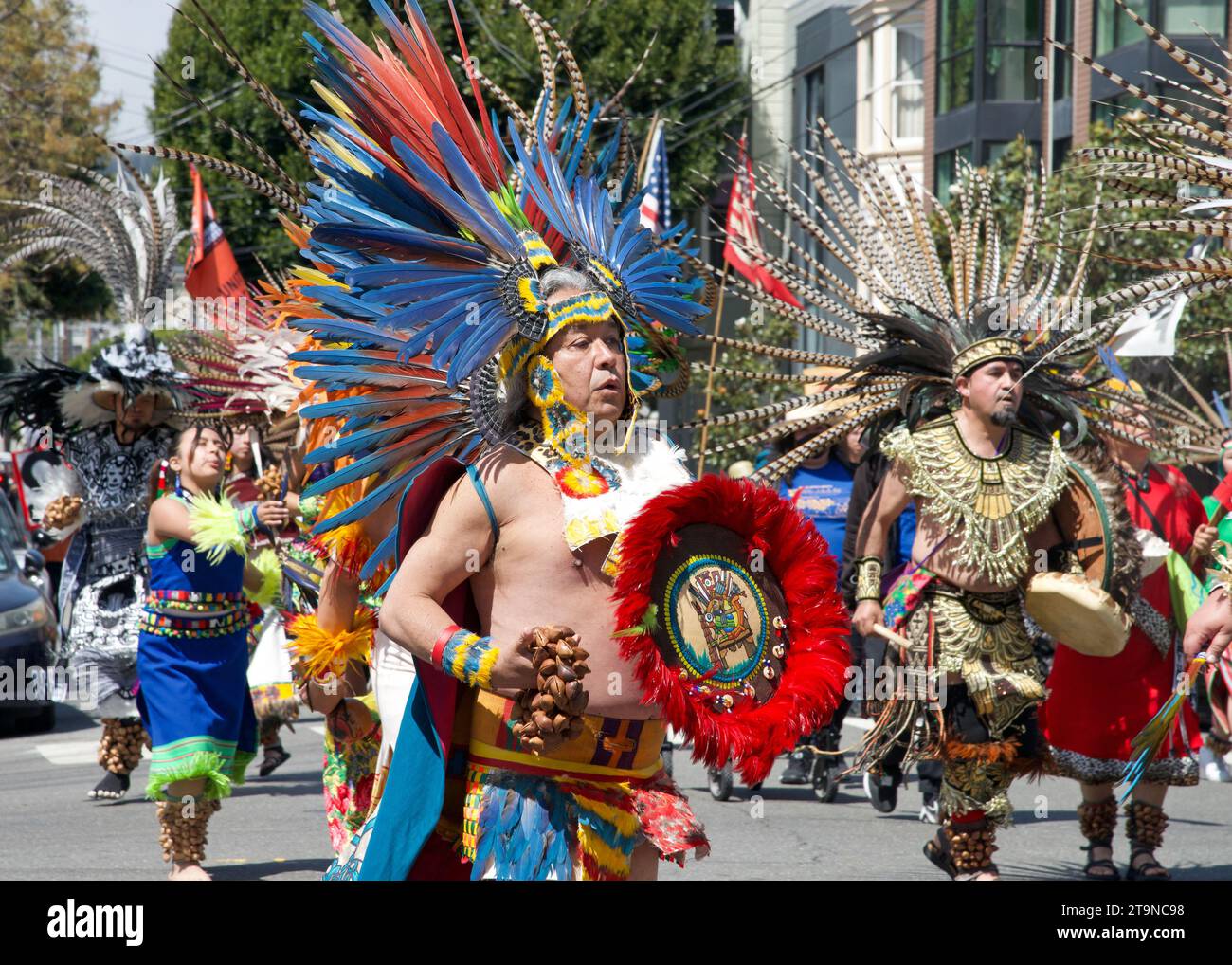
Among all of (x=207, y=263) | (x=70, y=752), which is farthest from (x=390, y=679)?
(x=207, y=263)

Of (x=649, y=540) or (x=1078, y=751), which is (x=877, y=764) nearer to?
(x=1078, y=751)

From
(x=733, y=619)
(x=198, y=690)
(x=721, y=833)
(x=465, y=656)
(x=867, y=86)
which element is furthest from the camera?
(x=867, y=86)

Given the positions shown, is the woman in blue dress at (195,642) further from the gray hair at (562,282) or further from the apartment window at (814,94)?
the apartment window at (814,94)

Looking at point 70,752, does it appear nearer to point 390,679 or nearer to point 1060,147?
point 390,679

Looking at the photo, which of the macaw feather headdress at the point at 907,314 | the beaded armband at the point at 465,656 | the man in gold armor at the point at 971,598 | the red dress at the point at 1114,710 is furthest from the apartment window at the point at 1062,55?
the beaded armband at the point at 465,656

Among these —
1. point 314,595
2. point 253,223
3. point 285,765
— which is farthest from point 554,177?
point 253,223

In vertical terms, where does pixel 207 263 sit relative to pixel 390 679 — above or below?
above

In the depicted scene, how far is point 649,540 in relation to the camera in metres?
3.69

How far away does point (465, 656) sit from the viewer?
3598 millimetres

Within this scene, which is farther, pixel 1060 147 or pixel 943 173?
pixel 943 173

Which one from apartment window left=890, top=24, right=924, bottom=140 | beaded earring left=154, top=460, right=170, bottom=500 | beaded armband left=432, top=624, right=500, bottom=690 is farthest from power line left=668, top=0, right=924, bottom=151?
beaded armband left=432, top=624, right=500, bottom=690

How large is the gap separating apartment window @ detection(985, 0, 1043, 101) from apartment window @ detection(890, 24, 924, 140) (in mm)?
2859

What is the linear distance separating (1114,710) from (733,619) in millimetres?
3610
